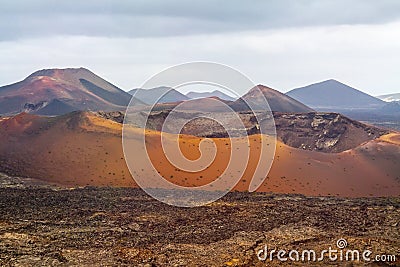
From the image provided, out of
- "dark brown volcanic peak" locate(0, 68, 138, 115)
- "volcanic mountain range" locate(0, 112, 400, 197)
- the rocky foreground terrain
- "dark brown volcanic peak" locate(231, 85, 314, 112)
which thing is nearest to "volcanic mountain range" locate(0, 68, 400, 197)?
"volcanic mountain range" locate(0, 112, 400, 197)

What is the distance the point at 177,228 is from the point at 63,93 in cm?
10638

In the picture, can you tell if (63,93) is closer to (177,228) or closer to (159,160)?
(159,160)

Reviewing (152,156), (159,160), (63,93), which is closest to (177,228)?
(159,160)

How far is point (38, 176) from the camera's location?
87.2 ft

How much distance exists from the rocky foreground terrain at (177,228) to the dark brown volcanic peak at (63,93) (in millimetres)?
75776

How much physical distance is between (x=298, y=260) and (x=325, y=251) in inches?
47.7

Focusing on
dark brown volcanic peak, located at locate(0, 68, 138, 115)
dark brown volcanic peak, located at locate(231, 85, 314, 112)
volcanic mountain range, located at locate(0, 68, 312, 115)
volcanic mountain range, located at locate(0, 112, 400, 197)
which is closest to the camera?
volcanic mountain range, located at locate(0, 112, 400, 197)

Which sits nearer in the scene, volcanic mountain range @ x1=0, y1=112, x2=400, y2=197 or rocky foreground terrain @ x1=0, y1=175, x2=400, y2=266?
rocky foreground terrain @ x1=0, y1=175, x2=400, y2=266

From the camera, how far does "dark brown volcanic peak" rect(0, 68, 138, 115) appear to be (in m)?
102

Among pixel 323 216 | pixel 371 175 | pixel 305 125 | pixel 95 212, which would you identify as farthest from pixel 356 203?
pixel 305 125

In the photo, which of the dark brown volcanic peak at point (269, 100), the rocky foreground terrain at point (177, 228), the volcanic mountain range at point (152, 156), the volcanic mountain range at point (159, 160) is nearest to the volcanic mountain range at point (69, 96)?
the dark brown volcanic peak at point (269, 100)

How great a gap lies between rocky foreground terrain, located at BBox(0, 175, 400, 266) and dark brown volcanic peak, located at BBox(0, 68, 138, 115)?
2983 inches

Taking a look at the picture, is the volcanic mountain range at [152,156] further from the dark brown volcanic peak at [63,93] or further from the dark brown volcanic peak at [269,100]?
the dark brown volcanic peak at [63,93]

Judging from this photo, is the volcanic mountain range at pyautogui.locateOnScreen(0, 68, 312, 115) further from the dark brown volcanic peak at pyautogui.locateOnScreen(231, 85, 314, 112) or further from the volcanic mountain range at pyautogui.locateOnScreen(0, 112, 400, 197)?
the volcanic mountain range at pyautogui.locateOnScreen(0, 112, 400, 197)
